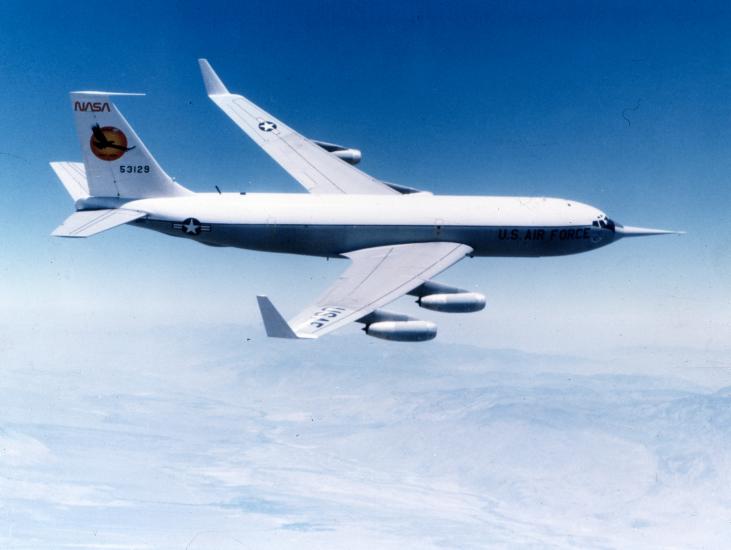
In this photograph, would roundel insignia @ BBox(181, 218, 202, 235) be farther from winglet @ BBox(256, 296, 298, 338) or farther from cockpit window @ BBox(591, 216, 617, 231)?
cockpit window @ BBox(591, 216, 617, 231)

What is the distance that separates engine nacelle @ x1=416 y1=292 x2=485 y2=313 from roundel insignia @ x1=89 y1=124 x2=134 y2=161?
48.5ft

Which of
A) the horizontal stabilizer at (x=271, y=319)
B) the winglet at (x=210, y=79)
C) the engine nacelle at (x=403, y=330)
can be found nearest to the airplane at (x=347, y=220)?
the engine nacelle at (x=403, y=330)

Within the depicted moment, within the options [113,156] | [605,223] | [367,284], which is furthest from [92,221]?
[605,223]

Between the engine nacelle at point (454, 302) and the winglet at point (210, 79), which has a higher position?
the winglet at point (210, 79)

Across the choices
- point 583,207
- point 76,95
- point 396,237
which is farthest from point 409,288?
point 76,95

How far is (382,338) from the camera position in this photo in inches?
974

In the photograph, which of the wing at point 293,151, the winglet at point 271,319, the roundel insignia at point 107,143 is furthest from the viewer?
the wing at point 293,151

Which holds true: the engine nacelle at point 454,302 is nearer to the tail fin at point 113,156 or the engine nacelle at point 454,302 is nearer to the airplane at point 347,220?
the airplane at point 347,220

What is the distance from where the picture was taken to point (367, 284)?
1064 inches

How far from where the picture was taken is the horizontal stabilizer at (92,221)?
88.1 ft

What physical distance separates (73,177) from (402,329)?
1753cm

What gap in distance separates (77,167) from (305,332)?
17073mm

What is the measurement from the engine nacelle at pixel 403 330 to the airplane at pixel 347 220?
86 cm

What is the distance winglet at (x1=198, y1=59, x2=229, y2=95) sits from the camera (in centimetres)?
4034
